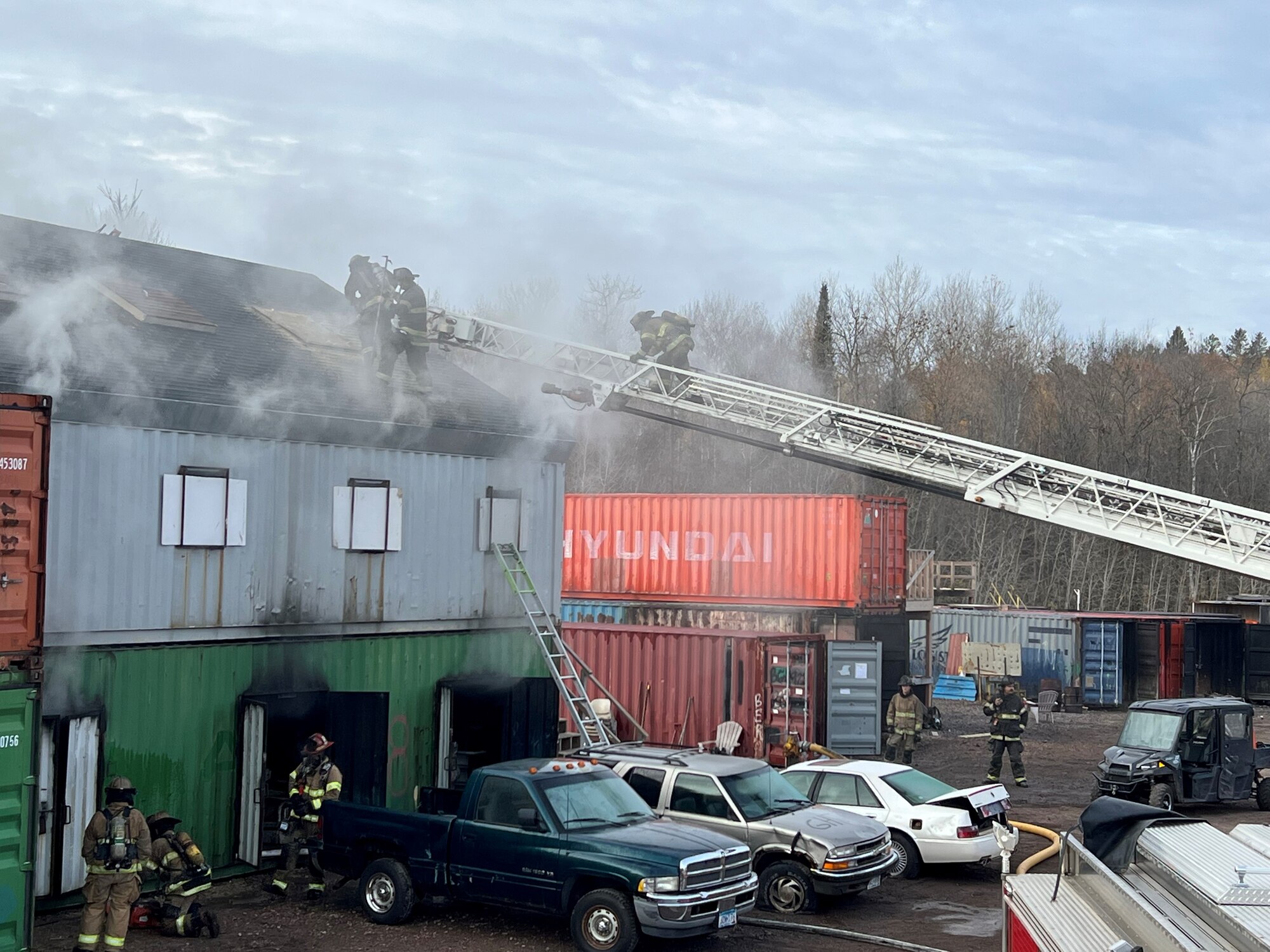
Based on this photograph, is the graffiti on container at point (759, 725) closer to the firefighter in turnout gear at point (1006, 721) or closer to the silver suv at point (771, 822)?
the firefighter in turnout gear at point (1006, 721)

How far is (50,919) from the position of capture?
38.8ft

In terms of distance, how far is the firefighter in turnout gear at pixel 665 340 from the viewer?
19094 mm

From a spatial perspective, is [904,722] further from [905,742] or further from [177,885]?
[177,885]

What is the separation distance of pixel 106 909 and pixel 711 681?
37.8 feet

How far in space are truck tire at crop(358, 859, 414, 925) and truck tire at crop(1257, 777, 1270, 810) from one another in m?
13.1

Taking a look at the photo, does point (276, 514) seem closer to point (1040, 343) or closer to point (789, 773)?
point (789, 773)

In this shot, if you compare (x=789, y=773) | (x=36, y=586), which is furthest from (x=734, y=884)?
(x=36, y=586)

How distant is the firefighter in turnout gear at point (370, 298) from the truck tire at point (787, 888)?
876cm

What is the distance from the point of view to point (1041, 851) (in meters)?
15.0

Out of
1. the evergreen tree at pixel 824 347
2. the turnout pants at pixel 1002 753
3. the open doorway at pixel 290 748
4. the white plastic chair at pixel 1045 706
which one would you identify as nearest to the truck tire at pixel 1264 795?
the turnout pants at pixel 1002 753

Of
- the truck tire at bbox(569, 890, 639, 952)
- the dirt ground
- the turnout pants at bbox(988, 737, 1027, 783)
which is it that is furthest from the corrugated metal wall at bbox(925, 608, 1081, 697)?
the truck tire at bbox(569, 890, 639, 952)

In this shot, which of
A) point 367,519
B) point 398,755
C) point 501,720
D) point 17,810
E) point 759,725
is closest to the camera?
point 17,810

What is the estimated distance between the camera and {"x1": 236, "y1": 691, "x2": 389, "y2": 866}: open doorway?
13.7 metres

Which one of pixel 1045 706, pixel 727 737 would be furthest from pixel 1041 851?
pixel 1045 706
